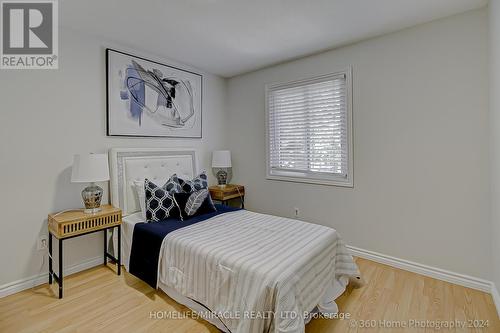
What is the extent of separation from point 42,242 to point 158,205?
43.4 inches

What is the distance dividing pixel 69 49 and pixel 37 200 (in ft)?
4.93

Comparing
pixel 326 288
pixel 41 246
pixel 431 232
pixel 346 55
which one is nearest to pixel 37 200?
pixel 41 246

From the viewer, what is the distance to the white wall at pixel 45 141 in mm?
2121

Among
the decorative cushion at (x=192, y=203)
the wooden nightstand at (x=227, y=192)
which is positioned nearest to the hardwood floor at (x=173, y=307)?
the decorative cushion at (x=192, y=203)

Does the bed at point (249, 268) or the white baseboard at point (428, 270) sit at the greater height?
the bed at point (249, 268)

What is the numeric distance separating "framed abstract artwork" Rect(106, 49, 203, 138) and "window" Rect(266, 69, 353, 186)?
1138 mm

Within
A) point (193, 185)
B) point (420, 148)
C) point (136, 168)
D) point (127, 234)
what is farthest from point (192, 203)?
point (420, 148)

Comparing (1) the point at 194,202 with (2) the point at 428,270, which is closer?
(2) the point at 428,270

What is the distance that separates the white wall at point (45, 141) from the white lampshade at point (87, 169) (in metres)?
0.33

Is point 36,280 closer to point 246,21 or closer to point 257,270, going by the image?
point 257,270

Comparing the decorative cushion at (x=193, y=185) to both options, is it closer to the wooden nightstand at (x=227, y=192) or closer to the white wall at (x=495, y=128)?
the wooden nightstand at (x=227, y=192)

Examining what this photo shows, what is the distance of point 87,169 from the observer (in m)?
2.21

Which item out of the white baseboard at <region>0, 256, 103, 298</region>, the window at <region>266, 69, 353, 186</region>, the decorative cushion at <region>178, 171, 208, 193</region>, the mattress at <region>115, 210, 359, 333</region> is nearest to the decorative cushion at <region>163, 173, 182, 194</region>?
the decorative cushion at <region>178, 171, 208, 193</region>

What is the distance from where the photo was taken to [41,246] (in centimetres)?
231
